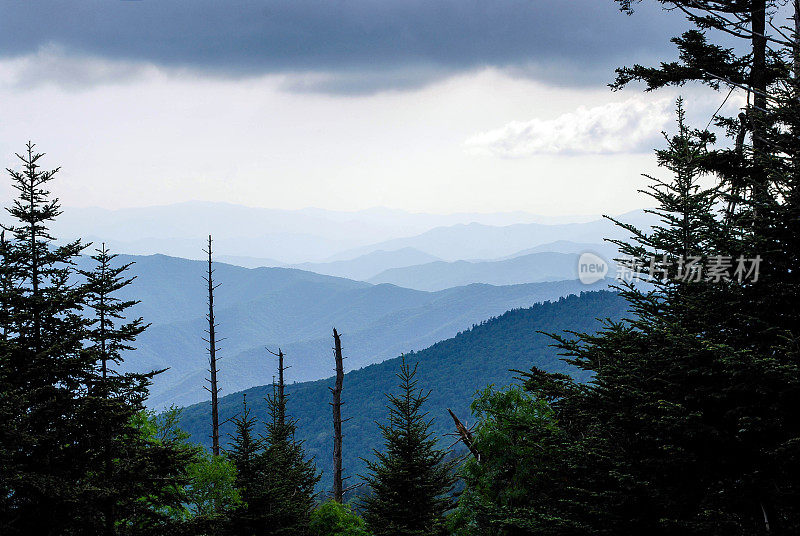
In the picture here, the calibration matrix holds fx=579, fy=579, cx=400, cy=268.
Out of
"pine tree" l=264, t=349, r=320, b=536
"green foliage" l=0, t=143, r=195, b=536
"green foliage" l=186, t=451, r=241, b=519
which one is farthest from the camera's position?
"pine tree" l=264, t=349, r=320, b=536

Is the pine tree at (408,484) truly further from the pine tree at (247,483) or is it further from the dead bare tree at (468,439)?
the pine tree at (247,483)

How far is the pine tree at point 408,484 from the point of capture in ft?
50.9

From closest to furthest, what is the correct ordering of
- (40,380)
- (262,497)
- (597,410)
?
1. (597,410)
2. (40,380)
3. (262,497)

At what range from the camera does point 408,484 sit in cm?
1576

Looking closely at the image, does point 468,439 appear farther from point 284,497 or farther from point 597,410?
point 284,497

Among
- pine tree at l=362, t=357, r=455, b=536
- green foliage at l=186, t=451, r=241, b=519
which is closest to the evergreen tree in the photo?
green foliage at l=186, t=451, r=241, b=519

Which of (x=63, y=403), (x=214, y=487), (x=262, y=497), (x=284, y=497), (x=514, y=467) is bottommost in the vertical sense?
(x=284, y=497)

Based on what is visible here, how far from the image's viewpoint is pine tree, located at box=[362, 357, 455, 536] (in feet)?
50.9

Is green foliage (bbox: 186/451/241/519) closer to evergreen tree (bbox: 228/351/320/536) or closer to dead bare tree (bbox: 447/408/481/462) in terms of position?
evergreen tree (bbox: 228/351/320/536)

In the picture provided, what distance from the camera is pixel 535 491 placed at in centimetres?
1117

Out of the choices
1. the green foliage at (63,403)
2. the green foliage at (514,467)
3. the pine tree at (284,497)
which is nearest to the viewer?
the green foliage at (514,467)

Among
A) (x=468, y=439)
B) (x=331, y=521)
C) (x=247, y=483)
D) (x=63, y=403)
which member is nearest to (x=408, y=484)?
(x=468, y=439)

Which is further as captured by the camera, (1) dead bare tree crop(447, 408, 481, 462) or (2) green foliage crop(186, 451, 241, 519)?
(2) green foliage crop(186, 451, 241, 519)

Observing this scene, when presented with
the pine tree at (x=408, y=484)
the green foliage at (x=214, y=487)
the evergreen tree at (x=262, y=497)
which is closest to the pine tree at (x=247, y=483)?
the evergreen tree at (x=262, y=497)
